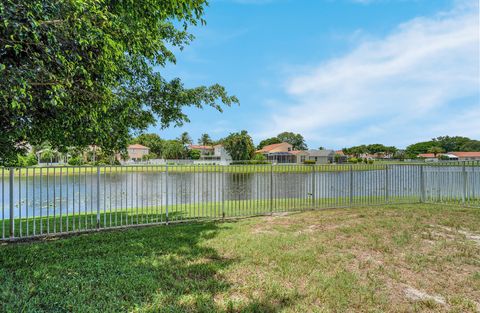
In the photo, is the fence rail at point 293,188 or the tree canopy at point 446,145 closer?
the fence rail at point 293,188

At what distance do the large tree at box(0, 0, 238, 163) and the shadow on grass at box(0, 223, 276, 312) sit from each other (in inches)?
82.8

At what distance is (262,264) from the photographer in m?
4.34

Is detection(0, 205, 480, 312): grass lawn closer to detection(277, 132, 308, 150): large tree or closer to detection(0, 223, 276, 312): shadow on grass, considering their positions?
detection(0, 223, 276, 312): shadow on grass

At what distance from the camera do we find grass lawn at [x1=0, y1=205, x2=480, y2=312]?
3.17m

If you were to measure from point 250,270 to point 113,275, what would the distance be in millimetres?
1897

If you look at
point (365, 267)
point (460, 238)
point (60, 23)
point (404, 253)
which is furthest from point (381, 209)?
point (60, 23)

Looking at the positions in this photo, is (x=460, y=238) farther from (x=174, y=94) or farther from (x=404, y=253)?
(x=174, y=94)

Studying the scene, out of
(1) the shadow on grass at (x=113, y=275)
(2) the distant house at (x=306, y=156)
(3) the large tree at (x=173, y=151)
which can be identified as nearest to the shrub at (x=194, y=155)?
(3) the large tree at (x=173, y=151)

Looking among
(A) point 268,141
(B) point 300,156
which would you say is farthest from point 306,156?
(A) point 268,141

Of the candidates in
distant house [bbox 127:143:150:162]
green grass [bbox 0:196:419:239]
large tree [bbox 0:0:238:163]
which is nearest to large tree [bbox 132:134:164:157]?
distant house [bbox 127:143:150:162]

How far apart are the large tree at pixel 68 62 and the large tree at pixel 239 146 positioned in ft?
150

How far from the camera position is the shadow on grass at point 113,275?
3.07 meters

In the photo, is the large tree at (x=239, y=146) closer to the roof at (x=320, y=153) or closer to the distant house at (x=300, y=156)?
the distant house at (x=300, y=156)

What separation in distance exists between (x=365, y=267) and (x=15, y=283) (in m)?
4.86
